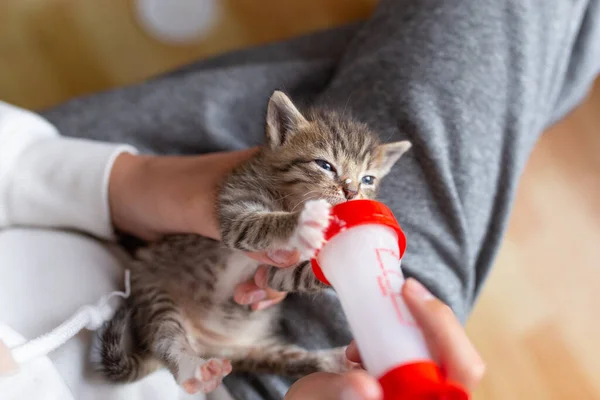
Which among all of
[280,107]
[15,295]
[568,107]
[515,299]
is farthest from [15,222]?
→ [568,107]

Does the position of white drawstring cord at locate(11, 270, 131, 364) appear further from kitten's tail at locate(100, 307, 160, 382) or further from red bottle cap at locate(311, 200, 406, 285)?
red bottle cap at locate(311, 200, 406, 285)

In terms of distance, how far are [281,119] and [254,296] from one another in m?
0.38

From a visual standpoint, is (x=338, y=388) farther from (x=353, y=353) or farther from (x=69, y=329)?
(x=69, y=329)

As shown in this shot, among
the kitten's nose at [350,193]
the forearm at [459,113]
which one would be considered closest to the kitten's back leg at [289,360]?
the forearm at [459,113]

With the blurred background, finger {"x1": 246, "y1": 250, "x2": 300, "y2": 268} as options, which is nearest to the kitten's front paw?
finger {"x1": 246, "y1": 250, "x2": 300, "y2": 268}

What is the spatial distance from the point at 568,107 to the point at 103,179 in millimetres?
1329

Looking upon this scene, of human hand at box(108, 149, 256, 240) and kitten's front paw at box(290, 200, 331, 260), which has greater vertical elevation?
kitten's front paw at box(290, 200, 331, 260)

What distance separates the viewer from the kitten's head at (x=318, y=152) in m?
1.03

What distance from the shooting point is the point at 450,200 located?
1.17 meters

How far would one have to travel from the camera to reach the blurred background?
1.47 m

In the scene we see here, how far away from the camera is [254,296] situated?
112cm

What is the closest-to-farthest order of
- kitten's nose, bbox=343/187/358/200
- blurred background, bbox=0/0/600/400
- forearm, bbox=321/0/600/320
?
kitten's nose, bbox=343/187/358/200
forearm, bbox=321/0/600/320
blurred background, bbox=0/0/600/400

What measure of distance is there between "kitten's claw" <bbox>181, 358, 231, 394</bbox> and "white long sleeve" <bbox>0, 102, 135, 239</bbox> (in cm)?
45

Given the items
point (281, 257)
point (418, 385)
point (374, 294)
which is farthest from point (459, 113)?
point (418, 385)
